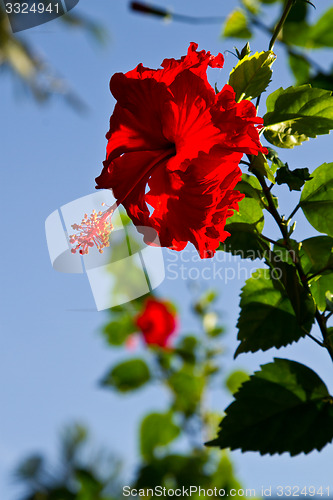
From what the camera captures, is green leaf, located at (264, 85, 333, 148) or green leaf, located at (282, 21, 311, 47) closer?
green leaf, located at (264, 85, 333, 148)

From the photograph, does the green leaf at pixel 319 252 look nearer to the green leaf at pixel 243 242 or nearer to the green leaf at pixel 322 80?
the green leaf at pixel 243 242

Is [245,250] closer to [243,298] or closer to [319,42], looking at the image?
[243,298]

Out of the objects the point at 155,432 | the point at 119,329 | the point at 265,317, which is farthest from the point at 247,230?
the point at 119,329

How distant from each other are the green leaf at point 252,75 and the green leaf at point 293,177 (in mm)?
103

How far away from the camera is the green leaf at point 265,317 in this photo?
27.9 inches

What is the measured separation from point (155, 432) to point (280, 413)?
3.44 ft

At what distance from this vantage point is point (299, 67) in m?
0.96

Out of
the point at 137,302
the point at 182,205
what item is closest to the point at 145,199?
the point at 182,205

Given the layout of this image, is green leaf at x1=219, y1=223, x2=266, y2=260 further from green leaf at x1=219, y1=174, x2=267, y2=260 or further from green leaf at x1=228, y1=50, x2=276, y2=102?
green leaf at x1=228, y1=50, x2=276, y2=102

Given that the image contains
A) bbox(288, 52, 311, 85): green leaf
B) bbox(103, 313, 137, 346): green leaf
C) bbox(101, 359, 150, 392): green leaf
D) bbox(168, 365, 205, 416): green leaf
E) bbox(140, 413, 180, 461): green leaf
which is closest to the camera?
bbox(288, 52, 311, 85): green leaf

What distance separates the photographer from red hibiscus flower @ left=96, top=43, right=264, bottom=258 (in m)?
0.65

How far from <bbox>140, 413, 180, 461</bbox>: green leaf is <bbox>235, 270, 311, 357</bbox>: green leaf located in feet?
3.39

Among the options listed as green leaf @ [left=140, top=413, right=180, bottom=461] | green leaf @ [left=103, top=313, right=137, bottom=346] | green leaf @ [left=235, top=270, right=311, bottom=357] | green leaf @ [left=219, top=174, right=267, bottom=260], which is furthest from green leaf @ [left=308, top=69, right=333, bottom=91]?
green leaf @ [left=103, top=313, right=137, bottom=346]

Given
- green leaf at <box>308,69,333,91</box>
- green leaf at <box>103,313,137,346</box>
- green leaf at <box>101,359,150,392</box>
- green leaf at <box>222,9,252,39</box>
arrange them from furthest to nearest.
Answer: green leaf at <box>103,313,137,346</box>, green leaf at <box>101,359,150,392</box>, green leaf at <box>222,9,252,39</box>, green leaf at <box>308,69,333,91</box>
